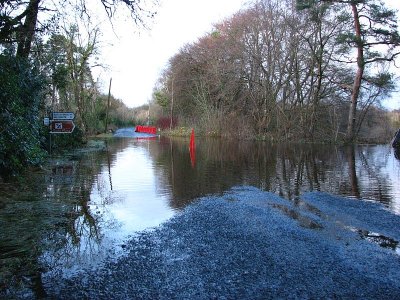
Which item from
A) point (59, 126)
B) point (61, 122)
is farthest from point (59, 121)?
point (59, 126)

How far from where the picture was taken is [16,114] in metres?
8.41

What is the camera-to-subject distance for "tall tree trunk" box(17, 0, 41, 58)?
9742 millimetres

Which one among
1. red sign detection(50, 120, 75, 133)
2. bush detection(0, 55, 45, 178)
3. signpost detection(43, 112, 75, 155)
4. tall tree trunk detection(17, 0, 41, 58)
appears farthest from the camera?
red sign detection(50, 120, 75, 133)

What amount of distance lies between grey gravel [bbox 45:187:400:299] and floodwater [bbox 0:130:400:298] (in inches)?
16.3

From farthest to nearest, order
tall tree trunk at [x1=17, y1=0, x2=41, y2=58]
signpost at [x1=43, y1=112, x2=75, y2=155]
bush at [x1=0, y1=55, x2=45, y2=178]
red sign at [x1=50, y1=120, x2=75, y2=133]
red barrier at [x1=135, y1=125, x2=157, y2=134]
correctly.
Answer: red barrier at [x1=135, y1=125, x2=157, y2=134], red sign at [x1=50, y1=120, x2=75, y2=133], signpost at [x1=43, y1=112, x2=75, y2=155], tall tree trunk at [x1=17, y1=0, x2=41, y2=58], bush at [x1=0, y1=55, x2=45, y2=178]

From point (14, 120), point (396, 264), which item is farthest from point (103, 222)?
point (396, 264)

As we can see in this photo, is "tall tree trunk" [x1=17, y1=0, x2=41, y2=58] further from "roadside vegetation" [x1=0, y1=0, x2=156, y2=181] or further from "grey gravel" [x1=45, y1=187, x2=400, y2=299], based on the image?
"grey gravel" [x1=45, y1=187, x2=400, y2=299]

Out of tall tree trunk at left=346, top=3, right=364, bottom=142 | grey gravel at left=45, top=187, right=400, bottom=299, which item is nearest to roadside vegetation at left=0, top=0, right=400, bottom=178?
tall tree trunk at left=346, top=3, right=364, bottom=142

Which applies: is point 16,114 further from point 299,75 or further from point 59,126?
point 299,75

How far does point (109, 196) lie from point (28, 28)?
5.24m

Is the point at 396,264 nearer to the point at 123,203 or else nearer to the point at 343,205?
the point at 343,205

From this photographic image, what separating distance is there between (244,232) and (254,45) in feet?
93.3

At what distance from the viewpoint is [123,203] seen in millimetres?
8031

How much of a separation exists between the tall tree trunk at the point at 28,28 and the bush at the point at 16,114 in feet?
2.10
